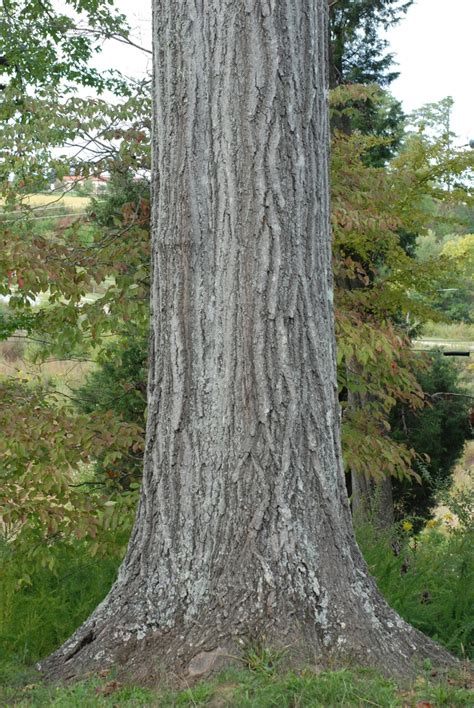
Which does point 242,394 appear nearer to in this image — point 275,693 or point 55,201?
point 275,693

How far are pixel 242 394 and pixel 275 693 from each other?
46.0 inches

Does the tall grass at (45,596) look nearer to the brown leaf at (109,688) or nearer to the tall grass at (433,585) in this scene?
the brown leaf at (109,688)

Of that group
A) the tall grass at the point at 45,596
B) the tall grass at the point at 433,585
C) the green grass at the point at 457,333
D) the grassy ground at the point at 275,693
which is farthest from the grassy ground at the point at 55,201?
the green grass at the point at 457,333

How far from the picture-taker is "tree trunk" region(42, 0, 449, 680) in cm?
362

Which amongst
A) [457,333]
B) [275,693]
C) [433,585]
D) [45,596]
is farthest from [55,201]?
[457,333]

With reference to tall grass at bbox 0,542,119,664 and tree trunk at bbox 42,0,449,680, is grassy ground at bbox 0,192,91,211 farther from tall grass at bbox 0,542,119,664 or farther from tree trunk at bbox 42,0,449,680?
tall grass at bbox 0,542,119,664

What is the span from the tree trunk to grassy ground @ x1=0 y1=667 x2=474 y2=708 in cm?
15

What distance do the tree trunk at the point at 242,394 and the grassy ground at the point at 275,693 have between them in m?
0.15

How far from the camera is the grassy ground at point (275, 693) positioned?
323cm

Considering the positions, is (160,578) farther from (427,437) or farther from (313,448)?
(427,437)

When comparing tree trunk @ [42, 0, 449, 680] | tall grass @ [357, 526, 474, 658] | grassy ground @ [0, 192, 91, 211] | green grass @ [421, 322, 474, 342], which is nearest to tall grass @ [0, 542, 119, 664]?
tree trunk @ [42, 0, 449, 680]

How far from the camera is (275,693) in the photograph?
10.7 feet

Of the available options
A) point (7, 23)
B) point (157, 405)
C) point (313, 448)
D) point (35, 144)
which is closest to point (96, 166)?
point (35, 144)

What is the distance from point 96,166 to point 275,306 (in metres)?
2.89
